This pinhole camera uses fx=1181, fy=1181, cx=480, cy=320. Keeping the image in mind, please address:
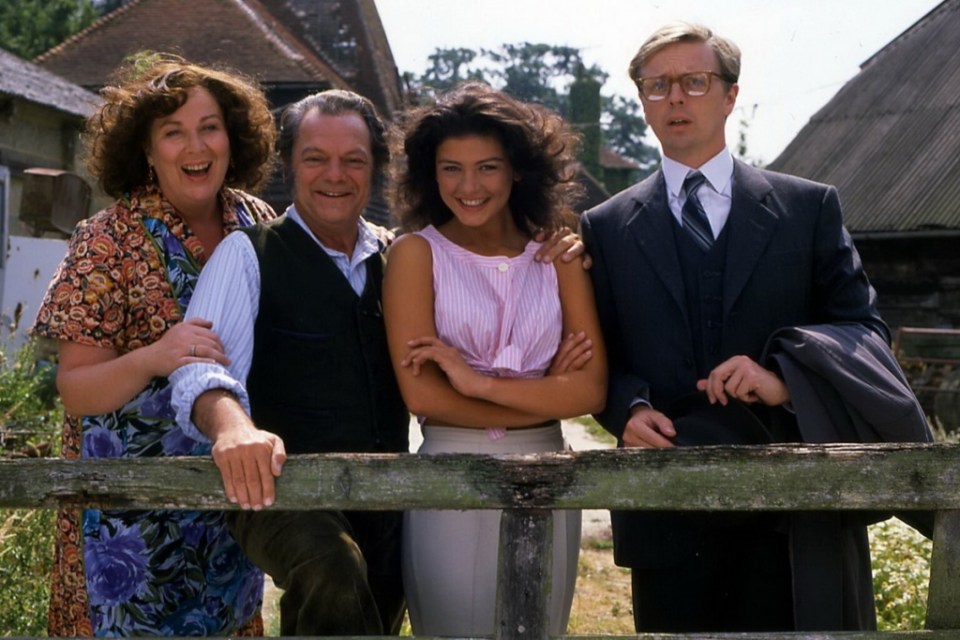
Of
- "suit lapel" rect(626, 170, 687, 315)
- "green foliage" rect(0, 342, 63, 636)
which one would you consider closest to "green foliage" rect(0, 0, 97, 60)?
"green foliage" rect(0, 342, 63, 636)

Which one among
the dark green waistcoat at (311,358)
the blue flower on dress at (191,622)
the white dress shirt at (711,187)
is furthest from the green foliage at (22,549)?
the white dress shirt at (711,187)

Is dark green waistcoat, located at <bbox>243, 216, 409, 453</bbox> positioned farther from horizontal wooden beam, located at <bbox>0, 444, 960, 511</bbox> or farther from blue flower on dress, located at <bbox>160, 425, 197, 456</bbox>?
horizontal wooden beam, located at <bbox>0, 444, 960, 511</bbox>

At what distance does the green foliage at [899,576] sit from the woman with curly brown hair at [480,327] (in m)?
2.08

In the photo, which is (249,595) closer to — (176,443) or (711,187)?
(176,443)

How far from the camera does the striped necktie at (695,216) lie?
3.03 meters

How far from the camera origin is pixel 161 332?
308cm

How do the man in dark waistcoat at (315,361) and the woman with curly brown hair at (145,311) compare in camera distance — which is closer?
the man in dark waistcoat at (315,361)

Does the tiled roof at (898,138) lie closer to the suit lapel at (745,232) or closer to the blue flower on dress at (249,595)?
the suit lapel at (745,232)

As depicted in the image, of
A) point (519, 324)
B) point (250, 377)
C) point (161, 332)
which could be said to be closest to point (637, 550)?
point (519, 324)

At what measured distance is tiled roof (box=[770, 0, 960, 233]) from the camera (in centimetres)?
1345

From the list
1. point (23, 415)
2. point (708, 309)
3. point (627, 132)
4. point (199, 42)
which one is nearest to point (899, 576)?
point (708, 309)

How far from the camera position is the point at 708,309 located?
298cm

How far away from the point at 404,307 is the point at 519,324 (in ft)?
1.01

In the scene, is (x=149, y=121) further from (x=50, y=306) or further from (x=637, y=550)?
(x=637, y=550)
